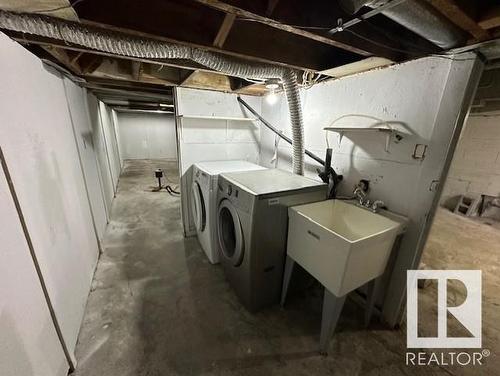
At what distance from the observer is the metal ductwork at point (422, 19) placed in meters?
0.80

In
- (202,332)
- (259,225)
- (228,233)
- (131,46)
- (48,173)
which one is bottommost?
(202,332)

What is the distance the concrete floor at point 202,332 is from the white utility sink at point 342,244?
0.53 m

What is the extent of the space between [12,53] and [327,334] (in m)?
2.42

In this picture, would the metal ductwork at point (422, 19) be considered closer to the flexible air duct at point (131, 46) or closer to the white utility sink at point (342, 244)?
the flexible air duct at point (131, 46)

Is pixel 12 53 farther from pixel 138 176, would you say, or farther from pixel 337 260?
pixel 138 176

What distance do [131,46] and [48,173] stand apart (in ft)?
3.12

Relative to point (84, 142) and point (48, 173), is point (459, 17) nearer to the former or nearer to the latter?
point (48, 173)

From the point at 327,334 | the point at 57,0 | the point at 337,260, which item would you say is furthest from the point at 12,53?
the point at 327,334

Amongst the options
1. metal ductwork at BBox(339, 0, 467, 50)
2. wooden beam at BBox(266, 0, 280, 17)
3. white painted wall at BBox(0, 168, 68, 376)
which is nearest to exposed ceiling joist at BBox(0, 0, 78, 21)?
white painted wall at BBox(0, 168, 68, 376)

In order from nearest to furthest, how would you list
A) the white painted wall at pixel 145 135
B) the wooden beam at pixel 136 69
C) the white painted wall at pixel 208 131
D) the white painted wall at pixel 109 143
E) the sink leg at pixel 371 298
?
the sink leg at pixel 371 298
the wooden beam at pixel 136 69
the white painted wall at pixel 208 131
the white painted wall at pixel 109 143
the white painted wall at pixel 145 135

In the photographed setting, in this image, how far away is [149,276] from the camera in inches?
81.3

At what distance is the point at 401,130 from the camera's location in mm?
1451

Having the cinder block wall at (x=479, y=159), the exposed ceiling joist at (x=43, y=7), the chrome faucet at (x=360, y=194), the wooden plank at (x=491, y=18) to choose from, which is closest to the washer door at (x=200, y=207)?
the chrome faucet at (x=360, y=194)
